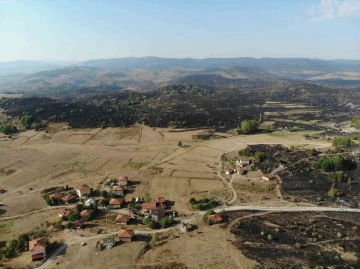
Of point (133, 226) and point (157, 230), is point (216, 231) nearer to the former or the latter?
point (157, 230)

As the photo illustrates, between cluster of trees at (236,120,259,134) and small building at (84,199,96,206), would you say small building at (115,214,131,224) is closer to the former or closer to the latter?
small building at (84,199,96,206)

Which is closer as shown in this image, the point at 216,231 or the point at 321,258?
the point at 321,258

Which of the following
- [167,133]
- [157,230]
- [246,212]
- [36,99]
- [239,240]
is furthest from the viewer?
[36,99]

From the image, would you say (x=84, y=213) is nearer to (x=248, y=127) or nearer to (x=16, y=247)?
(x=16, y=247)

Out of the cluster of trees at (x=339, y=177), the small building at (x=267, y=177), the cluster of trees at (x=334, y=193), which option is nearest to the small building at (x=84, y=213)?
the small building at (x=267, y=177)

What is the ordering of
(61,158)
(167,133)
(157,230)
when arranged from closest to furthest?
(157,230), (61,158), (167,133)

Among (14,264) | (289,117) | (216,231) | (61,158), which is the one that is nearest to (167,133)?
(61,158)

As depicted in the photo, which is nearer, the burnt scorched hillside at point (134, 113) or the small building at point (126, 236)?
the small building at point (126, 236)

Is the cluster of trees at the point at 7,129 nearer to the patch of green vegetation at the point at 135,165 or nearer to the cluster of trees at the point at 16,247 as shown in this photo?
the patch of green vegetation at the point at 135,165
